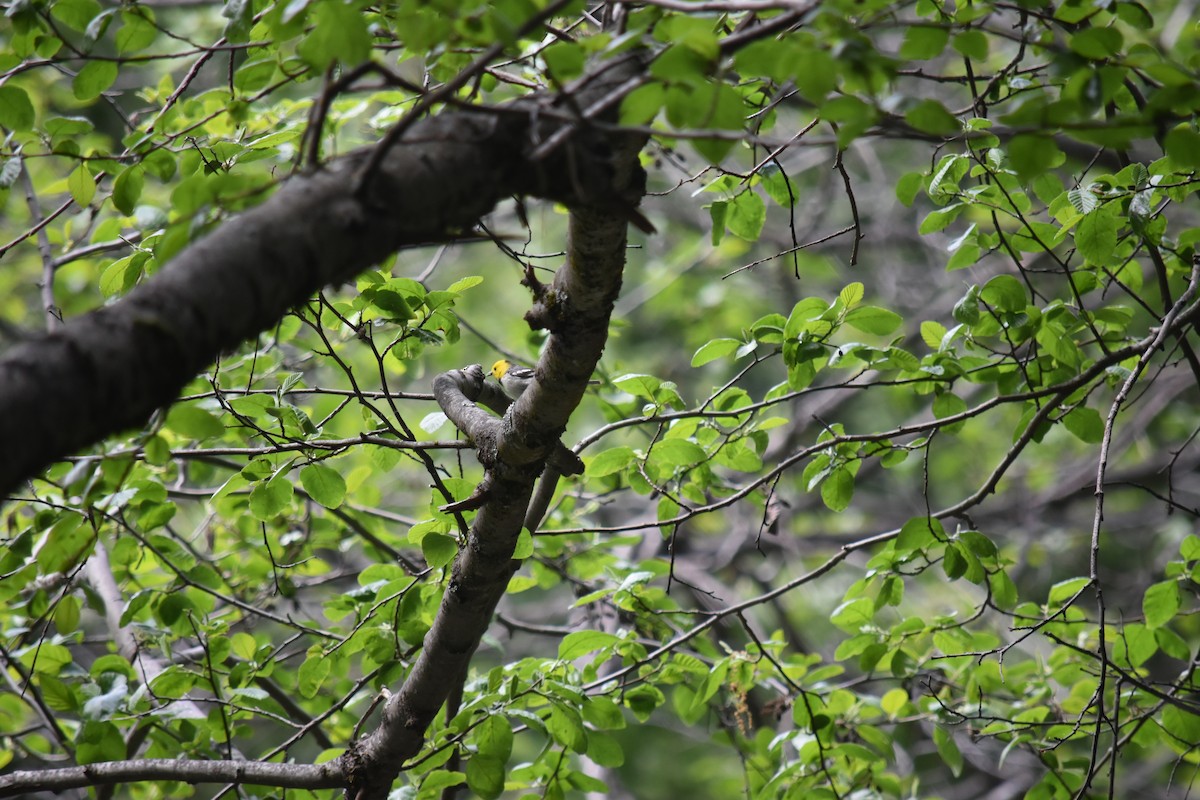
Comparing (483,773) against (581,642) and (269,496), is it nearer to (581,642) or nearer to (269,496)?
(581,642)

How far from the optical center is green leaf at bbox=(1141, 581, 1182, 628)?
2389 mm

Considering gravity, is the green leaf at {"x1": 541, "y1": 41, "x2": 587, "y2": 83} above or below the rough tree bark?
above

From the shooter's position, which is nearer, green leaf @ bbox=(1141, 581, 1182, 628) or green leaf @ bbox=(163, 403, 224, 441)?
green leaf @ bbox=(163, 403, 224, 441)

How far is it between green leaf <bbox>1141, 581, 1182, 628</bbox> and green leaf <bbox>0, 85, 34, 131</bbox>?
2.90 meters

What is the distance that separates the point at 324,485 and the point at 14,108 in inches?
40.4

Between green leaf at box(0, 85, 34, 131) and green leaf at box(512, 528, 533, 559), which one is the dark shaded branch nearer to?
green leaf at box(512, 528, 533, 559)

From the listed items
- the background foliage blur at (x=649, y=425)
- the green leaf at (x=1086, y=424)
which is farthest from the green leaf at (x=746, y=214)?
the green leaf at (x=1086, y=424)

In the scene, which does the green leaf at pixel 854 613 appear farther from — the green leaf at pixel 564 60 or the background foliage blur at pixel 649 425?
the green leaf at pixel 564 60

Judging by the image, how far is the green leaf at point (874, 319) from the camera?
2.19 meters

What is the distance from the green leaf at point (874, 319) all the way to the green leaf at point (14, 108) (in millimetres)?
1858

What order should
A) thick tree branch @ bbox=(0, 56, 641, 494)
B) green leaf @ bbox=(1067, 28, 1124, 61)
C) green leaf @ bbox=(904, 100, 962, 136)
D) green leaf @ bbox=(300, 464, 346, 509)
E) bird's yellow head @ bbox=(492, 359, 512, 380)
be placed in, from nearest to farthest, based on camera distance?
thick tree branch @ bbox=(0, 56, 641, 494) < green leaf @ bbox=(904, 100, 962, 136) < green leaf @ bbox=(1067, 28, 1124, 61) < green leaf @ bbox=(300, 464, 346, 509) < bird's yellow head @ bbox=(492, 359, 512, 380)

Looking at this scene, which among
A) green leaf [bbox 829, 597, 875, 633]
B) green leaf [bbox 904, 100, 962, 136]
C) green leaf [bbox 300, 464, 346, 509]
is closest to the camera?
green leaf [bbox 904, 100, 962, 136]

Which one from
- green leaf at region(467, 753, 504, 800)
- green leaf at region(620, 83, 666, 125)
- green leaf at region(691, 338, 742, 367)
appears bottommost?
green leaf at region(467, 753, 504, 800)

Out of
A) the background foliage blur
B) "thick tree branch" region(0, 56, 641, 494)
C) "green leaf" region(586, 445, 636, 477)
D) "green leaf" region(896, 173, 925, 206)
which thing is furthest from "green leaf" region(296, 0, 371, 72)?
"green leaf" region(896, 173, 925, 206)
